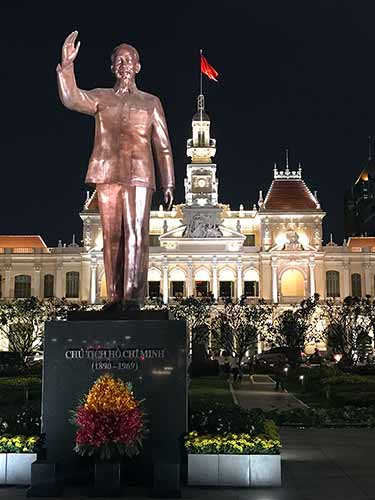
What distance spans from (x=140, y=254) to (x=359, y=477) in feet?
16.5

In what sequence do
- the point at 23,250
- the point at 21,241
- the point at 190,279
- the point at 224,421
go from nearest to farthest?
the point at 224,421 → the point at 190,279 → the point at 23,250 → the point at 21,241

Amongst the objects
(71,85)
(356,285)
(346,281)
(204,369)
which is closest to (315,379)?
(204,369)

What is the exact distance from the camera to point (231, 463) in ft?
34.0

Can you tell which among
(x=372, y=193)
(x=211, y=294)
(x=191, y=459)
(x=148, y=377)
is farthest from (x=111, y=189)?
(x=372, y=193)

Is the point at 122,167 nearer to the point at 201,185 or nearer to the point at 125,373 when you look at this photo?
the point at 125,373

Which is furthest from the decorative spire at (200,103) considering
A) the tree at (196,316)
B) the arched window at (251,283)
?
the tree at (196,316)

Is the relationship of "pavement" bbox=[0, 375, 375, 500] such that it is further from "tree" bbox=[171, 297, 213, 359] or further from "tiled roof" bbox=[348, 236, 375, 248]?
"tiled roof" bbox=[348, 236, 375, 248]

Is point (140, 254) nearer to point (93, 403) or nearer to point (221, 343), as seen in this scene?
point (93, 403)

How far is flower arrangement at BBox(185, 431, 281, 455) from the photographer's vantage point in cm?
1034

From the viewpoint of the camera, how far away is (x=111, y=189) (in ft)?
38.4

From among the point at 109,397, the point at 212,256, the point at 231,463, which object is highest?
the point at 212,256

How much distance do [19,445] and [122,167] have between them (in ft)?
15.3

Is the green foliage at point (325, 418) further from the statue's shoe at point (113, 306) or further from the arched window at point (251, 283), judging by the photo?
the arched window at point (251, 283)

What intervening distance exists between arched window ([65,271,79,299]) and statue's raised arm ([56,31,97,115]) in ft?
236
